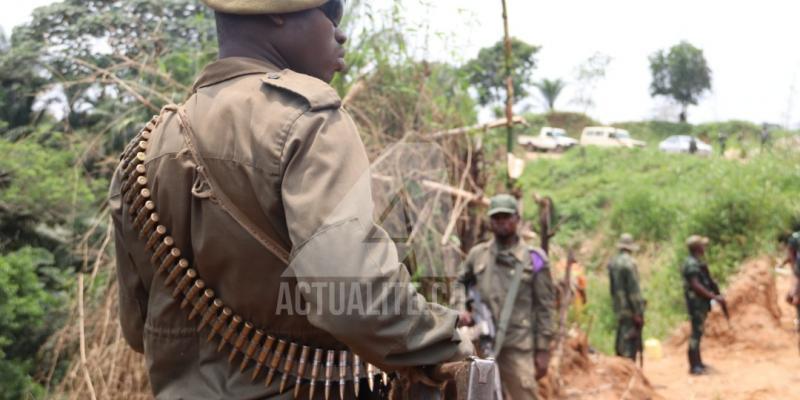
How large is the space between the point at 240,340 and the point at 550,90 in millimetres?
41096

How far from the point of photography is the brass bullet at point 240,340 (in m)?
1.69

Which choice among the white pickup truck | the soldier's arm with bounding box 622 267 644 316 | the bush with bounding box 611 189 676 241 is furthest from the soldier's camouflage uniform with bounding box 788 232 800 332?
the white pickup truck

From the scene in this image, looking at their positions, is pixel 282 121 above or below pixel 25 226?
above


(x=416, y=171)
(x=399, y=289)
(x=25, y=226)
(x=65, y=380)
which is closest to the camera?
(x=399, y=289)

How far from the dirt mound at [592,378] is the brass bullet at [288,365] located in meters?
5.83

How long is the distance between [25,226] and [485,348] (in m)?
3.31

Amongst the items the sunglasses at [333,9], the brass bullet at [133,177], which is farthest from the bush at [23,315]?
the sunglasses at [333,9]

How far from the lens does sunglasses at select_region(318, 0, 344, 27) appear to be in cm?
177

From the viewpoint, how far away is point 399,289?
1.47m

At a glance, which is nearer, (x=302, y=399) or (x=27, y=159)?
(x=302, y=399)

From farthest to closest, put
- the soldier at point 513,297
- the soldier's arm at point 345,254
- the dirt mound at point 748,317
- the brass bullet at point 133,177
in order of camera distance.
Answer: the dirt mound at point 748,317, the soldier at point 513,297, the brass bullet at point 133,177, the soldier's arm at point 345,254

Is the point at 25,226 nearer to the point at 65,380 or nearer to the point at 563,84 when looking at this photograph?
the point at 65,380

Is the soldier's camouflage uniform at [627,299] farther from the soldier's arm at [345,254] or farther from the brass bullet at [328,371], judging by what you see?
the soldier's arm at [345,254]

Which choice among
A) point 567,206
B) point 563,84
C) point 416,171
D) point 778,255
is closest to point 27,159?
point 416,171
